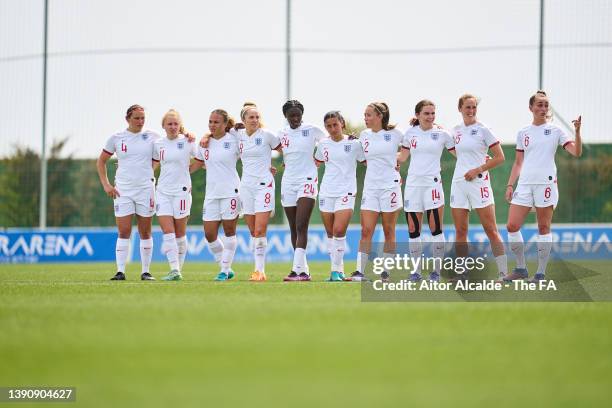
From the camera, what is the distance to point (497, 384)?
5.47m

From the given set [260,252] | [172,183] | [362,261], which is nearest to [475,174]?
[362,261]

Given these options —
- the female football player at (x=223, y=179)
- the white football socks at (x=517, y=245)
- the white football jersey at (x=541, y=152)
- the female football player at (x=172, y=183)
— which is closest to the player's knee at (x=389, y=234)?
the white football socks at (x=517, y=245)

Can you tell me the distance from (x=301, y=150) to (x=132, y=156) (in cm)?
229

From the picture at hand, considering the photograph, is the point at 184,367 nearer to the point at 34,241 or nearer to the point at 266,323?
the point at 266,323

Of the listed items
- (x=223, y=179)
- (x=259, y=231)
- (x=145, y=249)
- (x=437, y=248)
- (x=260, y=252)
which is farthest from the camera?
(x=145, y=249)

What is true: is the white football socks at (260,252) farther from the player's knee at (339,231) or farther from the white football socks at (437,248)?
the white football socks at (437,248)

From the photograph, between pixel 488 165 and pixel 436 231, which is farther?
pixel 436 231

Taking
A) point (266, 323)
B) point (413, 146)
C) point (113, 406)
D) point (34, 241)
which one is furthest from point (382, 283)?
point (34, 241)

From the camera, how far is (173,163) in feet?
47.5

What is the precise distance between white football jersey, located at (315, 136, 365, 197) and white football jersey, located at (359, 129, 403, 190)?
0.33 m

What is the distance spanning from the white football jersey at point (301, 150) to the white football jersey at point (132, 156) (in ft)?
6.22

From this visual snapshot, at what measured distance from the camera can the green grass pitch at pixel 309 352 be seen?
521 cm

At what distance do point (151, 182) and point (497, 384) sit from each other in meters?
9.63

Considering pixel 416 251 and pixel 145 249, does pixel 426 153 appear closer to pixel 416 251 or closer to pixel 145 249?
pixel 416 251
